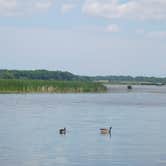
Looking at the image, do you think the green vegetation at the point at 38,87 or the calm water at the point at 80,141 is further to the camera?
the green vegetation at the point at 38,87

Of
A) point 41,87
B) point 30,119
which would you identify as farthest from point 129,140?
point 41,87

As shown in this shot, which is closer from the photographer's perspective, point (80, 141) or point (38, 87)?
point (80, 141)

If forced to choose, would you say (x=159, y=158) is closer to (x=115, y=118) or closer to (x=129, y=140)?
(x=129, y=140)

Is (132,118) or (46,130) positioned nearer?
(46,130)

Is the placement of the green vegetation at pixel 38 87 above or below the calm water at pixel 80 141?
above

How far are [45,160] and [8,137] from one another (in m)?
7.11

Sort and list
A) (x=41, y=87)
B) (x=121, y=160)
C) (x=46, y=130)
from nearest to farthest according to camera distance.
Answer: (x=121, y=160) → (x=46, y=130) → (x=41, y=87)

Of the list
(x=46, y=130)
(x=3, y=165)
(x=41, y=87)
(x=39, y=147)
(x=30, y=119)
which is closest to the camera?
(x=3, y=165)

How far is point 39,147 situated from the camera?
25.3 m

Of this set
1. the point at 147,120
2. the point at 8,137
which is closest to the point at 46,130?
the point at 8,137

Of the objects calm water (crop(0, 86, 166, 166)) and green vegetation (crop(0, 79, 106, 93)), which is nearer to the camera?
calm water (crop(0, 86, 166, 166))

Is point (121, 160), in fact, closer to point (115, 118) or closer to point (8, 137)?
point (8, 137)

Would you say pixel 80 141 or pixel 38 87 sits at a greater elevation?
pixel 38 87

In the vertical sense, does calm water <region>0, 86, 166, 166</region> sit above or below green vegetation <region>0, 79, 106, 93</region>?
below
